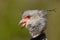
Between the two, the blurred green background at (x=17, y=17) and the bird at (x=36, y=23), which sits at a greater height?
the blurred green background at (x=17, y=17)

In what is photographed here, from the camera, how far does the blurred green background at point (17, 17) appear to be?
3.63 meters

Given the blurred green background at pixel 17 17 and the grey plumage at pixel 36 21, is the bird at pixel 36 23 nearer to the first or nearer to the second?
the grey plumage at pixel 36 21

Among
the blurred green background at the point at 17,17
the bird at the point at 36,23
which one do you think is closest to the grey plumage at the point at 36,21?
the bird at the point at 36,23

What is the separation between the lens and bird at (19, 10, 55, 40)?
1922 millimetres

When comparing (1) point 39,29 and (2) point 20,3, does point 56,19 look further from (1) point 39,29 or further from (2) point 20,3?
(1) point 39,29

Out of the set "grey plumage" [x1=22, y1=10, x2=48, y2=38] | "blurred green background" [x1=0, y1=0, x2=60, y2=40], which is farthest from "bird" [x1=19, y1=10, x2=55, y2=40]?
"blurred green background" [x1=0, y1=0, x2=60, y2=40]

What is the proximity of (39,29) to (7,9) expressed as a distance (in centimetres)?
204

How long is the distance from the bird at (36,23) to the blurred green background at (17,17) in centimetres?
150

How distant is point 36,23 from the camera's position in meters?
1.94

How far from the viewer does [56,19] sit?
3809 mm

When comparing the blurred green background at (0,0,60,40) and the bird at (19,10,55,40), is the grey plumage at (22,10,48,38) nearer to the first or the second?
the bird at (19,10,55,40)

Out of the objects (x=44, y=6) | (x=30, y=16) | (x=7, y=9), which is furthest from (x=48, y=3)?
(x=30, y=16)

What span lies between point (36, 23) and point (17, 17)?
1593 millimetres

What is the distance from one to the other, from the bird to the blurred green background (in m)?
1.50
